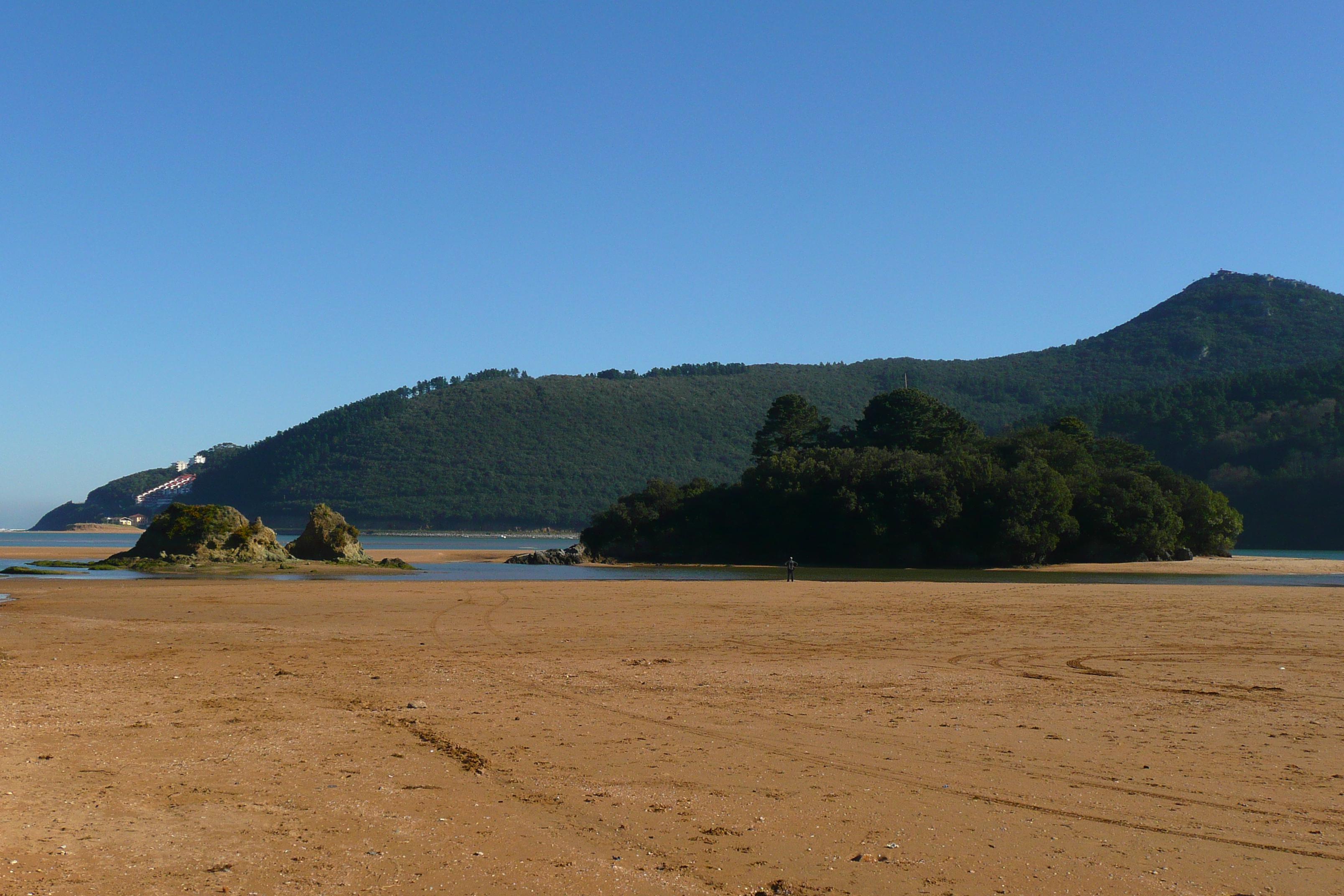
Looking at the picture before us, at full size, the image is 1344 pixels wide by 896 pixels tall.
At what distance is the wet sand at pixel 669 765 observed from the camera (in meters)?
6.22

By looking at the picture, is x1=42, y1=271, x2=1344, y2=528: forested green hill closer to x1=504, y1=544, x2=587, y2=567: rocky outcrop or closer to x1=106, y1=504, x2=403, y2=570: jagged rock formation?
x1=504, y1=544, x2=587, y2=567: rocky outcrop

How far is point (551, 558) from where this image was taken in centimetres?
6450

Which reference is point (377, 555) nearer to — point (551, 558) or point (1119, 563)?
point (551, 558)

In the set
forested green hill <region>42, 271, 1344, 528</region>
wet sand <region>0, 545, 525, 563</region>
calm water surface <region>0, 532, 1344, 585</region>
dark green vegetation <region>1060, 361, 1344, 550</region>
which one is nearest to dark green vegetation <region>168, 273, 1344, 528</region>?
forested green hill <region>42, 271, 1344, 528</region>

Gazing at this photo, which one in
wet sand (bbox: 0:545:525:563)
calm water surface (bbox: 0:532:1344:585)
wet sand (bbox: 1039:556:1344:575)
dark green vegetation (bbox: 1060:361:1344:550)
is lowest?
wet sand (bbox: 1039:556:1344:575)

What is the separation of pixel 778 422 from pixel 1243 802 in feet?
256

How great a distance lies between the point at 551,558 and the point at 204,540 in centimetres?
2228

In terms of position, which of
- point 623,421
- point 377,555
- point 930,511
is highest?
point 623,421

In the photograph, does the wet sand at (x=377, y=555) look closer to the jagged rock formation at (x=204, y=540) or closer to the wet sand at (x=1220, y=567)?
the jagged rock formation at (x=204, y=540)

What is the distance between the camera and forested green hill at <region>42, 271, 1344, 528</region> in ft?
553

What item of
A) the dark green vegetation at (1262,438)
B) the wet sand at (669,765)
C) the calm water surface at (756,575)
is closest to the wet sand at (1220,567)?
the calm water surface at (756,575)

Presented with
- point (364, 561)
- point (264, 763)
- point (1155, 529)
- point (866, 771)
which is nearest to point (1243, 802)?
point (866, 771)

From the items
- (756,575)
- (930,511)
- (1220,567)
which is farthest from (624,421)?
(756,575)

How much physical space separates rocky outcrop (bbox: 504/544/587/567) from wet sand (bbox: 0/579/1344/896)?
149 ft
